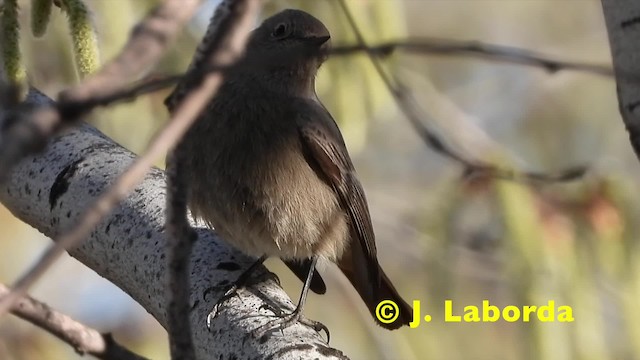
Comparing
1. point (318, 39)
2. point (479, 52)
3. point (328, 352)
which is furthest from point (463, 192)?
point (479, 52)

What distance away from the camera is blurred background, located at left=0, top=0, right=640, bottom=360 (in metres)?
3.20

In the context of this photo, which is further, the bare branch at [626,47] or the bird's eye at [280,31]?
the bird's eye at [280,31]

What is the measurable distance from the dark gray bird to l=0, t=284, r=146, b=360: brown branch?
3.37 ft

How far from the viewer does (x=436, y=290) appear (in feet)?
11.6

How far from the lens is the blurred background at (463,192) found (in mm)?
3197

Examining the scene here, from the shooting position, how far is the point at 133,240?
2.45 m

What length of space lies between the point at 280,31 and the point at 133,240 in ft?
3.71

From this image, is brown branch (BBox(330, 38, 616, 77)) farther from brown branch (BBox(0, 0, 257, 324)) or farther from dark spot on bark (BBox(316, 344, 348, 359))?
dark spot on bark (BBox(316, 344, 348, 359))

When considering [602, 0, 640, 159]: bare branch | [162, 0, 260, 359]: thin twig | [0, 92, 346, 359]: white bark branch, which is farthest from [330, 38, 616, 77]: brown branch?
[0, 92, 346, 359]: white bark branch

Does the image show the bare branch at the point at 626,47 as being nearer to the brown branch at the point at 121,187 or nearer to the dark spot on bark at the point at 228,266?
the brown branch at the point at 121,187

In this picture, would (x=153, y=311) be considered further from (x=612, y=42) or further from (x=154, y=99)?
(x=154, y=99)

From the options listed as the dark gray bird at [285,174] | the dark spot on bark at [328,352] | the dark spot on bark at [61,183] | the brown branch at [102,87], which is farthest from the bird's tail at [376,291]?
the brown branch at [102,87]

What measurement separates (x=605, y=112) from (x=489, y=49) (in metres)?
5.62

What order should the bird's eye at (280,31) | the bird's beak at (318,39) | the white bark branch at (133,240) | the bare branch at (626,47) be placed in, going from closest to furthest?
the bare branch at (626,47) → the white bark branch at (133,240) → the bird's beak at (318,39) → the bird's eye at (280,31)
